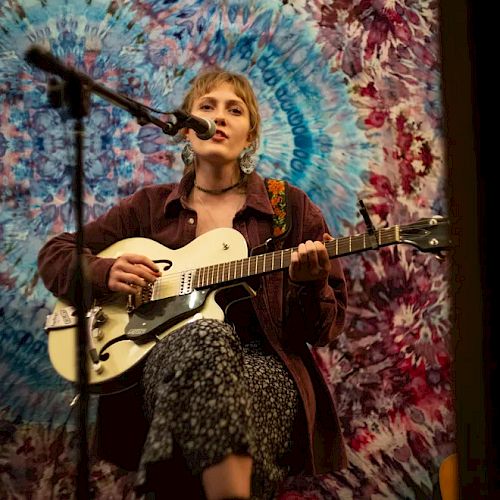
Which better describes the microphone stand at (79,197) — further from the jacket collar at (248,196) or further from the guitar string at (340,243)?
the jacket collar at (248,196)

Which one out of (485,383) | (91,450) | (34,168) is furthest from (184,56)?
(485,383)

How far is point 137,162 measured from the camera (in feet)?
6.61

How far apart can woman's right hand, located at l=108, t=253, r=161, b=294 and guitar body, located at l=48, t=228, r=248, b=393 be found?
34 mm

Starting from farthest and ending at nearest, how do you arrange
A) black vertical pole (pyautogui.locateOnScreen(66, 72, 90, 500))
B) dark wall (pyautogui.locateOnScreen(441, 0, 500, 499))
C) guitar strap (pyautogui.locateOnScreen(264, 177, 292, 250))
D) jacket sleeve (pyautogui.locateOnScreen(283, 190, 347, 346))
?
1. guitar strap (pyautogui.locateOnScreen(264, 177, 292, 250))
2. jacket sleeve (pyautogui.locateOnScreen(283, 190, 347, 346))
3. black vertical pole (pyautogui.locateOnScreen(66, 72, 90, 500))
4. dark wall (pyautogui.locateOnScreen(441, 0, 500, 499))

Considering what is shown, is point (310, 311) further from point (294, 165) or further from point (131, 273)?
point (294, 165)

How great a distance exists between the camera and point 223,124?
169 cm

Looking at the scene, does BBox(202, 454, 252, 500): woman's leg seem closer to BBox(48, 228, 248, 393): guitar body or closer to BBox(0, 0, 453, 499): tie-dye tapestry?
BBox(48, 228, 248, 393): guitar body

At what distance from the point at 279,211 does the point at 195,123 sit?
392mm

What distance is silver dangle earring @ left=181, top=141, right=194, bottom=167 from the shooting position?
1792 millimetres

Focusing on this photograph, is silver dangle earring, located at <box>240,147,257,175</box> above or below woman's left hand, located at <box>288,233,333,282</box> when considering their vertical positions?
above

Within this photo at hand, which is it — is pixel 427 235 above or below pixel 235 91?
below

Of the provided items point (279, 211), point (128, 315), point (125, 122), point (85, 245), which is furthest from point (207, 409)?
point (125, 122)

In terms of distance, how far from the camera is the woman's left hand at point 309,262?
4.55ft

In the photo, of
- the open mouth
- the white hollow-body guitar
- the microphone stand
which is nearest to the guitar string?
the white hollow-body guitar
